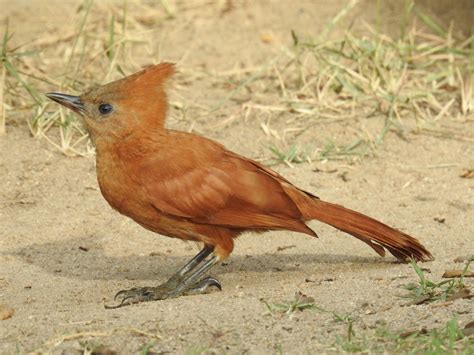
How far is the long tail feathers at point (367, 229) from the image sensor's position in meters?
5.97

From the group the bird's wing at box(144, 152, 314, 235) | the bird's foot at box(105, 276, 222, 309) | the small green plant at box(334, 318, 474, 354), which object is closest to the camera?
the small green plant at box(334, 318, 474, 354)

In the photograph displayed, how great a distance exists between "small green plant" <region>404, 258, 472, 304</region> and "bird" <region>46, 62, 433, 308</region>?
1.89ft

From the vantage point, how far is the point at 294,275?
242 inches

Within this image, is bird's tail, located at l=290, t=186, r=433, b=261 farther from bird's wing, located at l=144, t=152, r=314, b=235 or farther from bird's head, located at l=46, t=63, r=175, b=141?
bird's head, located at l=46, t=63, r=175, b=141

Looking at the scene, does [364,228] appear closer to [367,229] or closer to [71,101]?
[367,229]

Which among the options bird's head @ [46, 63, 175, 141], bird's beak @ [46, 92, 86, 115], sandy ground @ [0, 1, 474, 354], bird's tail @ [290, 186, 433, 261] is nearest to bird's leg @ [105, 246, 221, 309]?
sandy ground @ [0, 1, 474, 354]

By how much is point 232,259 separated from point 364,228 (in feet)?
3.20

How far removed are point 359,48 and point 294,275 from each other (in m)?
3.17

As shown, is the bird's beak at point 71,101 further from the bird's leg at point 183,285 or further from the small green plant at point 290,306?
the small green plant at point 290,306

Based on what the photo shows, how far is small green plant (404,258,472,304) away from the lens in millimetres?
5211

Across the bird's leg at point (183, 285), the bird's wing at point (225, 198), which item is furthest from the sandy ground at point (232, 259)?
the bird's wing at point (225, 198)

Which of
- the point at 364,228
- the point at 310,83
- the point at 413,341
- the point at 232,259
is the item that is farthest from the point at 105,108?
the point at 310,83

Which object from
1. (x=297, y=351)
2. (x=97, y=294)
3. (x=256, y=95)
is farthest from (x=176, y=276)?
(x=256, y=95)

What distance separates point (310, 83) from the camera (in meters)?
8.67
